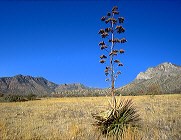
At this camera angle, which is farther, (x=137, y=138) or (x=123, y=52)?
(x=123, y=52)

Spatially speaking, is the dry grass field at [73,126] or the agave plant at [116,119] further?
the agave plant at [116,119]

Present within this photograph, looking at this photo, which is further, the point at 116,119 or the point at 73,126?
the point at 73,126

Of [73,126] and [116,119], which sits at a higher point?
[116,119]

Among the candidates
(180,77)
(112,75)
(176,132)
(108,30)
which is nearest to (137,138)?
(176,132)

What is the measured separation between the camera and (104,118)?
34.5ft

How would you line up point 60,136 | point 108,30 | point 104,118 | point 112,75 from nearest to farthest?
1. point 60,136
2. point 104,118
3. point 112,75
4. point 108,30

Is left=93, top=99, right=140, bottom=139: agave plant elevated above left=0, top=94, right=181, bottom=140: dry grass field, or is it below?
above

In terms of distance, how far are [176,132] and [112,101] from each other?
2.58 m

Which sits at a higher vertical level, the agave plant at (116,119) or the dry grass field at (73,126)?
the agave plant at (116,119)

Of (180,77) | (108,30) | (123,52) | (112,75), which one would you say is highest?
(180,77)

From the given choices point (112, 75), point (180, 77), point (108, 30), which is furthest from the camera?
point (180, 77)

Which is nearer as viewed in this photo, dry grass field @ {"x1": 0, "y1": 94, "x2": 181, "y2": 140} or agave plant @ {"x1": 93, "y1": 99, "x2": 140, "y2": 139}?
dry grass field @ {"x1": 0, "y1": 94, "x2": 181, "y2": 140}

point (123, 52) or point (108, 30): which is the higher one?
point (108, 30)

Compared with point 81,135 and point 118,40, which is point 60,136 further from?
point 118,40
